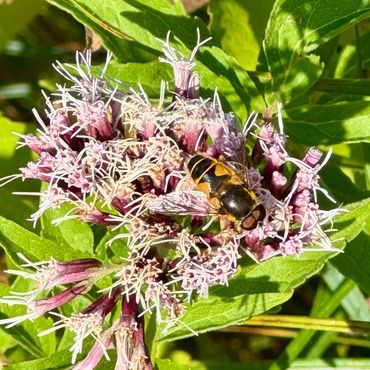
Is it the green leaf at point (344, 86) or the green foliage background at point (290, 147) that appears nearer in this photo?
the green foliage background at point (290, 147)

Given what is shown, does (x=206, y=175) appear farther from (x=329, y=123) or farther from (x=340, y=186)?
(x=340, y=186)

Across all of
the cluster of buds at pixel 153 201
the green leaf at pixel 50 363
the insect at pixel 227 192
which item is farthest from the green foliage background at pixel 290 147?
the insect at pixel 227 192

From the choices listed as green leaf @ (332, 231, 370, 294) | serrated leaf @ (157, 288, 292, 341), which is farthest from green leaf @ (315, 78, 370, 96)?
serrated leaf @ (157, 288, 292, 341)

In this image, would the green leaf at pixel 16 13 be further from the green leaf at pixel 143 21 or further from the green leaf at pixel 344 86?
the green leaf at pixel 344 86

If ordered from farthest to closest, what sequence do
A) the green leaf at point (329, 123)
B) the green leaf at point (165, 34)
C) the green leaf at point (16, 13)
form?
the green leaf at point (16, 13)
the green leaf at point (165, 34)
the green leaf at point (329, 123)

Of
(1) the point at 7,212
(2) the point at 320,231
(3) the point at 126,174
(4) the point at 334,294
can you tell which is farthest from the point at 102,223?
(4) the point at 334,294

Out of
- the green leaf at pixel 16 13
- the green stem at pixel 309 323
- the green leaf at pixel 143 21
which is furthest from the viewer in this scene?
the green leaf at pixel 16 13

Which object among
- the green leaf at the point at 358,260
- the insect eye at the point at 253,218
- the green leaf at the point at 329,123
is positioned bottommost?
the green leaf at the point at 358,260

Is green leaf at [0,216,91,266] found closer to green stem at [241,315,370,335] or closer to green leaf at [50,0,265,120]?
green leaf at [50,0,265,120]
